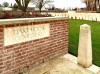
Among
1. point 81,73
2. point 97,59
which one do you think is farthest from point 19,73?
point 97,59

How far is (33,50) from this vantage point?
550cm

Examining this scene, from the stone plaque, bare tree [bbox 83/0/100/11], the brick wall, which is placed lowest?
the brick wall

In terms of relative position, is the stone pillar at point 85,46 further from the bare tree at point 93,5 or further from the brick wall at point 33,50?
the bare tree at point 93,5

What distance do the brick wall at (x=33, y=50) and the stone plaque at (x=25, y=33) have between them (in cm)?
8

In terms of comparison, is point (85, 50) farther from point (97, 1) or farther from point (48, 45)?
point (97, 1)

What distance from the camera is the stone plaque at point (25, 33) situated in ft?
15.8

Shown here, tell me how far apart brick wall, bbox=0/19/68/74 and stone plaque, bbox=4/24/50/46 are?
0.08 m

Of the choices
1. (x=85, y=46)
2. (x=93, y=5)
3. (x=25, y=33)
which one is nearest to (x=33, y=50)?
(x=25, y=33)

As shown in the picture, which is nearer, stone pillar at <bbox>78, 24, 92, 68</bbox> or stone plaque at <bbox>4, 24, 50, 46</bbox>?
stone plaque at <bbox>4, 24, 50, 46</bbox>

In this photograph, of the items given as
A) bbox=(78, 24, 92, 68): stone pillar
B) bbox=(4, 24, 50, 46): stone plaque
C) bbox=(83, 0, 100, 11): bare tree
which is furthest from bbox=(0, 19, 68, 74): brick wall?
bbox=(83, 0, 100, 11): bare tree

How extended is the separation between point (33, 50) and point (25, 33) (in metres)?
0.52

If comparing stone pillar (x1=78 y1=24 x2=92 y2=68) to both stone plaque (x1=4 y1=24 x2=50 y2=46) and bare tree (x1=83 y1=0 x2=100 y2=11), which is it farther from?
bare tree (x1=83 y1=0 x2=100 y2=11)

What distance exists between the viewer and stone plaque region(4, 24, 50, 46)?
4.81 m

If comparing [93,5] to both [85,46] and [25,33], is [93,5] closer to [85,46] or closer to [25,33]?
[85,46]
